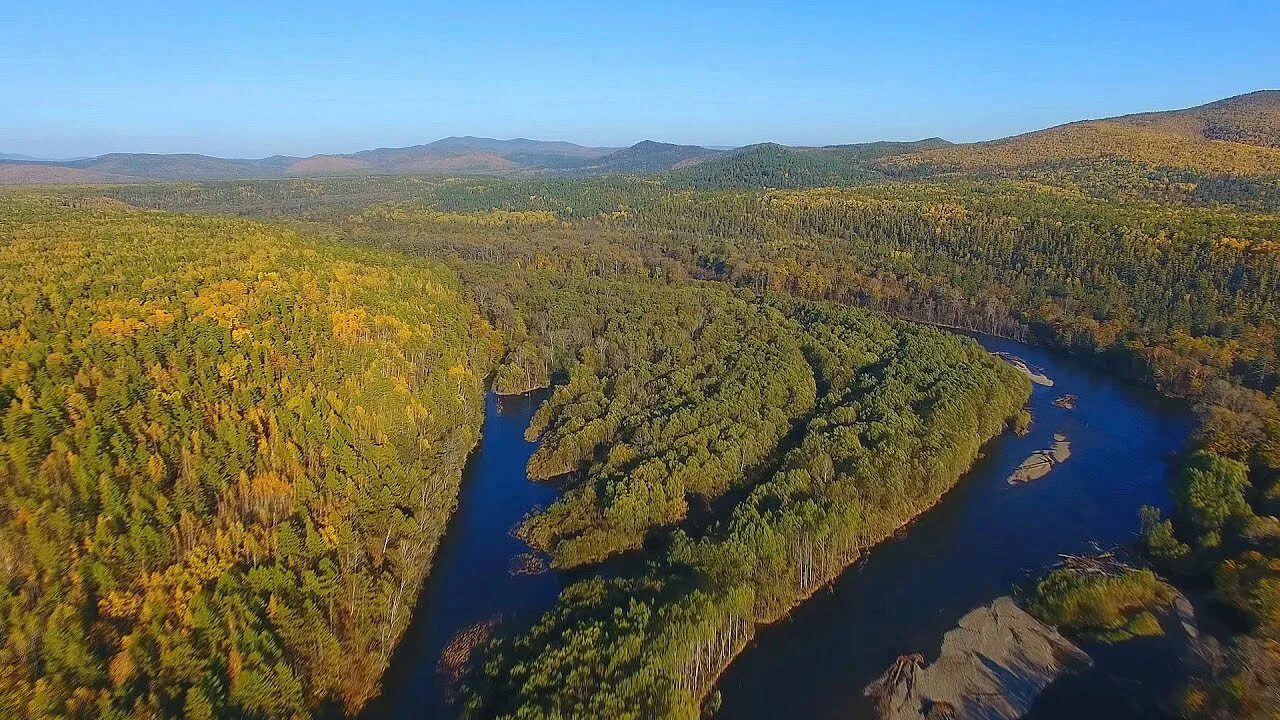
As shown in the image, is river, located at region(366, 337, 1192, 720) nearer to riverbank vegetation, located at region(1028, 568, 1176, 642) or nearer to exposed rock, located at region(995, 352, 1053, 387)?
riverbank vegetation, located at region(1028, 568, 1176, 642)

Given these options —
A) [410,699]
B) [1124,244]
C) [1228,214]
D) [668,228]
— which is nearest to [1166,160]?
[1228,214]

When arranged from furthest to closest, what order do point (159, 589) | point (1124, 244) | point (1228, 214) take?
point (1228, 214) < point (1124, 244) < point (159, 589)

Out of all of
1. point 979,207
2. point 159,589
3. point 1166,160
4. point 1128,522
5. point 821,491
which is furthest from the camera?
point 1166,160

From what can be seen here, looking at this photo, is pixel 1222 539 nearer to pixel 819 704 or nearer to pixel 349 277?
pixel 819 704

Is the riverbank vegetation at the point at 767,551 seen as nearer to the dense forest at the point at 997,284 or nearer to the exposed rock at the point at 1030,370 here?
the dense forest at the point at 997,284

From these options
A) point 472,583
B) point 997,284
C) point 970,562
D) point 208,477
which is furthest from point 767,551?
point 997,284

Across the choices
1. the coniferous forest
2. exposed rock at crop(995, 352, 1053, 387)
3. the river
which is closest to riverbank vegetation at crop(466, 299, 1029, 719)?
the coniferous forest
